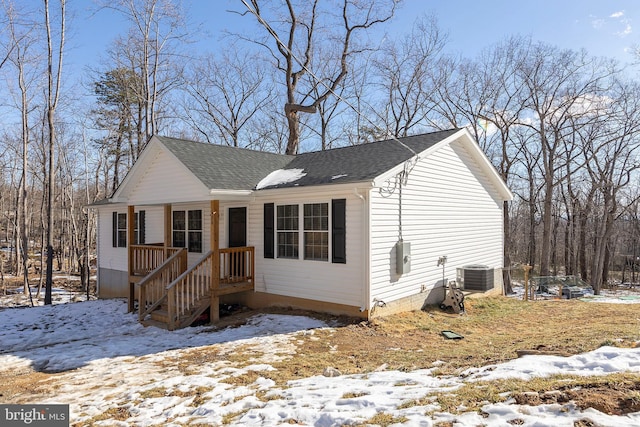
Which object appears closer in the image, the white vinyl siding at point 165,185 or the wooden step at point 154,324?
the wooden step at point 154,324

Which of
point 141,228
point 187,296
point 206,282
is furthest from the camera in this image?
point 141,228

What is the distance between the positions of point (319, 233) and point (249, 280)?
93.9 inches

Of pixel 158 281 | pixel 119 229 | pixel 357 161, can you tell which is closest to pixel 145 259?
pixel 158 281

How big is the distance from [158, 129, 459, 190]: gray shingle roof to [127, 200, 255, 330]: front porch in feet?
3.86

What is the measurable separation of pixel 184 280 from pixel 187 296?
30.9 inches

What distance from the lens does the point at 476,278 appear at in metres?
10.9

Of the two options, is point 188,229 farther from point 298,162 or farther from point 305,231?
point 305,231

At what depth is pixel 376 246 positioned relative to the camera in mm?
8539

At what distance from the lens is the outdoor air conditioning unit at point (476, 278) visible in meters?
10.7

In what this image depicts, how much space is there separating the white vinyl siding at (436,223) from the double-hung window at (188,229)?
18.0ft

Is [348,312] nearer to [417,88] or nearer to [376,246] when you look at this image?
[376,246]

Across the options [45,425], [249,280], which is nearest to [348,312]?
[249,280]

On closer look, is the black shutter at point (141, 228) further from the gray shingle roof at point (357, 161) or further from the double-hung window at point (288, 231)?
the double-hung window at point (288, 231)

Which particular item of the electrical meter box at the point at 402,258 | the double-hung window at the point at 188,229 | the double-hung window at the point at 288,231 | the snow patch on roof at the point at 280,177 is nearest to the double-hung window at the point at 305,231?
the double-hung window at the point at 288,231
